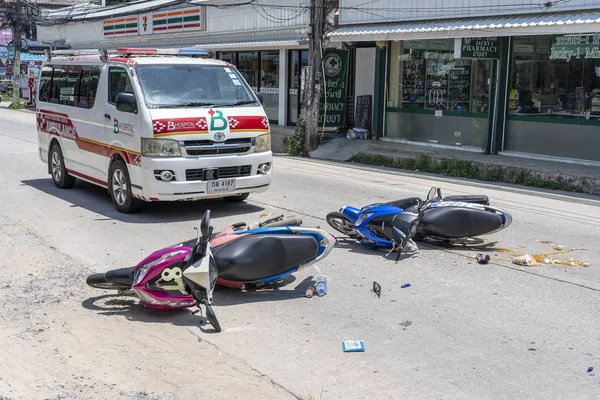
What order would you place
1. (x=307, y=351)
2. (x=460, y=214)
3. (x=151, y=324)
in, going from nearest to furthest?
(x=307, y=351)
(x=151, y=324)
(x=460, y=214)

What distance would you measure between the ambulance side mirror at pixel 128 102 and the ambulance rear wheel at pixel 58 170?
10.0 ft

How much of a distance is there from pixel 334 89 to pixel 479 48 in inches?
211

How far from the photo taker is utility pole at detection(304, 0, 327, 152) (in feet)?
60.5

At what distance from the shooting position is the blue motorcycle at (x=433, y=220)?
25.7 feet

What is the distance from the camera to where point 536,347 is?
17.3 feet

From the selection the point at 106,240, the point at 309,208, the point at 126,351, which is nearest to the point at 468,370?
the point at 126,351

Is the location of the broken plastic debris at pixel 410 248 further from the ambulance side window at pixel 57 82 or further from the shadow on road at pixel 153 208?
the ambulance side window at pixel 57 82

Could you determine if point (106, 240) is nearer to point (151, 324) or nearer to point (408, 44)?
point (151, 324)

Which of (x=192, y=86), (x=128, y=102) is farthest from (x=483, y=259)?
Result: (x=128, y=102)

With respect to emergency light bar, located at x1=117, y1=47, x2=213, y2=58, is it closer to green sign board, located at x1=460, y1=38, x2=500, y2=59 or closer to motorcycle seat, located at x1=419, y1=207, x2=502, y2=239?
motorcycle seat, located at x1=419, y1=207, x2=502, y2=239

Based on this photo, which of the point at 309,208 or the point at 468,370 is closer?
the point at 468,370

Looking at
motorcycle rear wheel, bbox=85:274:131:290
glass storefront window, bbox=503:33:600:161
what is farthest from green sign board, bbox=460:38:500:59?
motorcycle rear wheel, bbox=85:274:131:290

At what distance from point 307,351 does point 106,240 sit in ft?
13.8

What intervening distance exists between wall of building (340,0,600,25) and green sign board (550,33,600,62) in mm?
851
